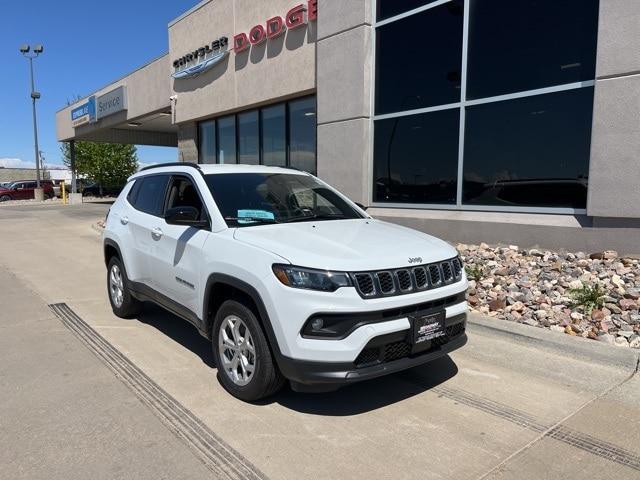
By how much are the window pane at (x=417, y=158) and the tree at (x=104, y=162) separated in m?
40.9

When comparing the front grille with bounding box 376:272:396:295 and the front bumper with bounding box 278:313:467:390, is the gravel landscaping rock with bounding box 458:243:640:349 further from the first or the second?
the front grille with bounding box 376:272:396:295

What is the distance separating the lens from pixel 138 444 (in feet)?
10.2

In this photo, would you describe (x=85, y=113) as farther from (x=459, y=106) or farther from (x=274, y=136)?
(x=459, y=106)

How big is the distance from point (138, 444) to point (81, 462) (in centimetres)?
32

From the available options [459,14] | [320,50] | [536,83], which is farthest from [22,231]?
[536,83]

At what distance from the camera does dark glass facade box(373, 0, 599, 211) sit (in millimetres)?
7086

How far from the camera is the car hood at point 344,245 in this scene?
3240 millimetres

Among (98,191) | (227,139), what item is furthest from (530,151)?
(98,191)

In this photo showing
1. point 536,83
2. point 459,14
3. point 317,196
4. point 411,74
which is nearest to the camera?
point 317,196

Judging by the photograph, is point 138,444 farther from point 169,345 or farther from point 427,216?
point 427,216

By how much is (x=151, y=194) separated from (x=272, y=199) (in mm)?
1627

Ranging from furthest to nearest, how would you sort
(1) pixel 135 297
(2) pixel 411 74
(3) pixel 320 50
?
(3) pixel 320 50
(2) pixel 411 74
(1) pixel 135 297

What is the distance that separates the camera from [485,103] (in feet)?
26.4

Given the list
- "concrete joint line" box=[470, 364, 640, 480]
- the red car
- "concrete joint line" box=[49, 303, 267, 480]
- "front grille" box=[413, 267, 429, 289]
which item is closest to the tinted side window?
"concrete joint line" box=[49, 303, 267, 480]
